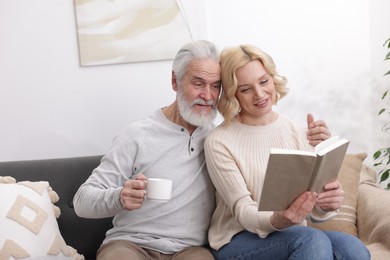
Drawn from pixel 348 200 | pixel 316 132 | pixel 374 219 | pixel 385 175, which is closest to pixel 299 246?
A: pixel 316 132

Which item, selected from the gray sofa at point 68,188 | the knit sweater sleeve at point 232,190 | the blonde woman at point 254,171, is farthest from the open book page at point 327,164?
the gray sofa at point 68,188

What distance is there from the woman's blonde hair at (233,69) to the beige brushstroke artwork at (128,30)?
0.64 meters

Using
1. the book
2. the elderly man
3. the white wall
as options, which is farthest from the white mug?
the white wall

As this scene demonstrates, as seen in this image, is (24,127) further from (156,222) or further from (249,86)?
(249,86)

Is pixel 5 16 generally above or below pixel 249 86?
above

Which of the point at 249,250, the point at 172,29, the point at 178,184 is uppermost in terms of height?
the point at 172,29

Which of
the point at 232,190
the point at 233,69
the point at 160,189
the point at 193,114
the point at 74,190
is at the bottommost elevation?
the point at 74,190

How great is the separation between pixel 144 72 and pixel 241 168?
0.91 meters

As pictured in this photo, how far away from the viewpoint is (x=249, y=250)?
1768mm

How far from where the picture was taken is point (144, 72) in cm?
259

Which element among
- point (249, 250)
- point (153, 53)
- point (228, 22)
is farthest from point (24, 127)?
point (249, 250)

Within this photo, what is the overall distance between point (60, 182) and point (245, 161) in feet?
2.73

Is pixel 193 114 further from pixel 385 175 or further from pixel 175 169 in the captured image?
pixel 385 175

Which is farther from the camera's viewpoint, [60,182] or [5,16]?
[5,16]
